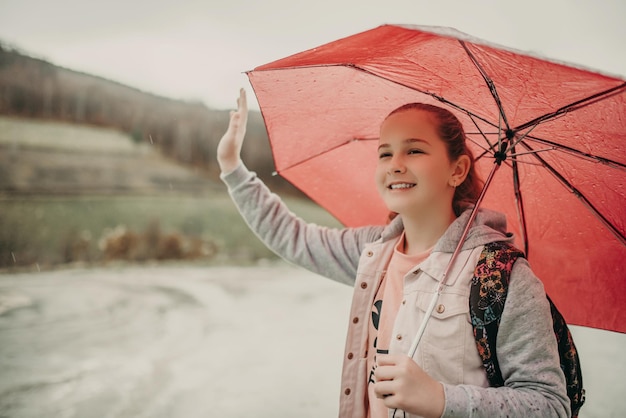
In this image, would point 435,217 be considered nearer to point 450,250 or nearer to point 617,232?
point 450,250

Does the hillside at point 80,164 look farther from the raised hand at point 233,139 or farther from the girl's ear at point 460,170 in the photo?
the girl's ear at point 460,170

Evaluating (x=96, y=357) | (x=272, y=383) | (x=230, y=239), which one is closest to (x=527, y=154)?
(x=272, y=383)

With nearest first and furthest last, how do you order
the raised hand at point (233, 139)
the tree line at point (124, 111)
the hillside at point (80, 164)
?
the raised hand at point (233, 139)
the tree line at point (124, 111)
the hillside at point (80, 164)

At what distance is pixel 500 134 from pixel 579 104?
192 mm

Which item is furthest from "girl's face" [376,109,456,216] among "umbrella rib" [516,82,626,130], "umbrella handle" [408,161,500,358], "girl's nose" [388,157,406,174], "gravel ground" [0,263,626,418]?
"gravel ground" [0,263,626,418]

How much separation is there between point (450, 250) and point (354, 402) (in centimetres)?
47

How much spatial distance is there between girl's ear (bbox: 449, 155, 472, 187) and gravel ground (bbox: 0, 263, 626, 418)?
189 cm

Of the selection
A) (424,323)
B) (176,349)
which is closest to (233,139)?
(424,323)

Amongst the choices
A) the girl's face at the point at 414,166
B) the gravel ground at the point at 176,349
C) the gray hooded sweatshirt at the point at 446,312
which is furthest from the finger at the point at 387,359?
the gravel ground at the point at 176,349

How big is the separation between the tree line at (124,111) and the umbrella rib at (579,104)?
4.45 m

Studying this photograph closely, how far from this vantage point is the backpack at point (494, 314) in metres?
1.09

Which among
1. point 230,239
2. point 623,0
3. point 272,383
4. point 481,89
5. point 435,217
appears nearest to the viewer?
point 481,89

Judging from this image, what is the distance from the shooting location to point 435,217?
1.34 meters

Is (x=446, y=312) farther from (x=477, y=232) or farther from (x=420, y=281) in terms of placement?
(x=477, y=232)
